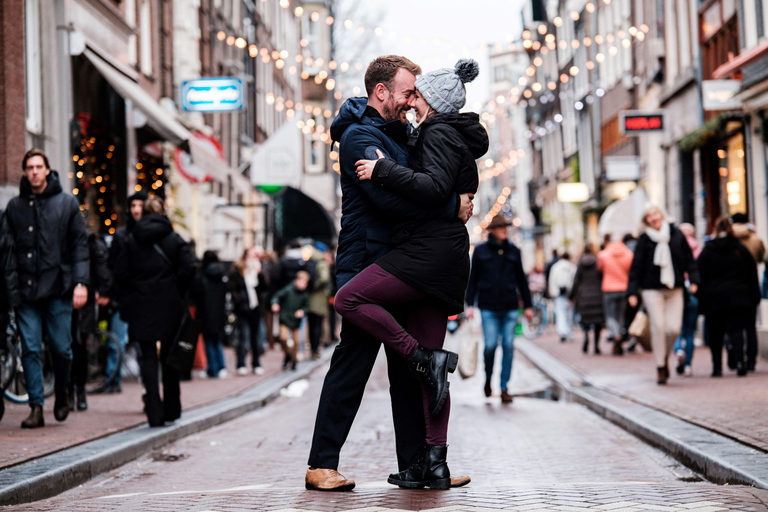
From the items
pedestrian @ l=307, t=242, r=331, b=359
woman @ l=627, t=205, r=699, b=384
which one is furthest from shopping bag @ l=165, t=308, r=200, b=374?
pedestrian @ l=307, t=242, r=331, b=359

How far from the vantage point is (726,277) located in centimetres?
1302

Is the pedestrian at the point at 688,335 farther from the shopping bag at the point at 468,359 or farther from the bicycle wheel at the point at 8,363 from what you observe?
the bicycle wheel at the point at 8,363

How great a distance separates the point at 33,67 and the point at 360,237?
10706mm

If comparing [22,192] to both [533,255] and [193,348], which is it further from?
[533,255]

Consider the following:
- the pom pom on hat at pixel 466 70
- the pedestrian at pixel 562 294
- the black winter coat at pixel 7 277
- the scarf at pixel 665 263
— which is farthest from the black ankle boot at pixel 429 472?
the pedestrian at pixel 562 294

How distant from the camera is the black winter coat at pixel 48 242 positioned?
8578 mm

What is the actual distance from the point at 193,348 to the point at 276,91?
33.6 m

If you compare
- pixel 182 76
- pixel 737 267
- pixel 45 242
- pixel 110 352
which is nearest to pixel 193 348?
pixel 45 242

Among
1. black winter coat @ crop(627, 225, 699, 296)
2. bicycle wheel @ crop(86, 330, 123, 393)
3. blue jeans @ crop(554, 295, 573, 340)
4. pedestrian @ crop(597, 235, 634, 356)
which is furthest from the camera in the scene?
blue jeans @ crop(554, 295, 573, 340)

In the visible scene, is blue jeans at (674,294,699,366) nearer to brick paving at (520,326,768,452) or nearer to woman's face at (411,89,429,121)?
brick paving at (520,326,768,452)

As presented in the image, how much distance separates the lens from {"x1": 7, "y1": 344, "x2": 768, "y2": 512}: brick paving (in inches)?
191

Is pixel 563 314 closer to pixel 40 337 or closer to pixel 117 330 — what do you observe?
pixel 117 330

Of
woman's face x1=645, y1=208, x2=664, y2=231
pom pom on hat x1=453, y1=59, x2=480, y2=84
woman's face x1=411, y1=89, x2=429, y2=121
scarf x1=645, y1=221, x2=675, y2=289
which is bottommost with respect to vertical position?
scarf x1=645, y1=221, x2=675, y2=289

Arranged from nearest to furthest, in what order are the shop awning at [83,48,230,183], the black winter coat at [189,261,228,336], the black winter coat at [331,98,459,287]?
1. the black winter coat at [331,98,459,287]
2. the black winter coat at [189,261,228,336]
3. the shop awning at [83,48,230,183]
